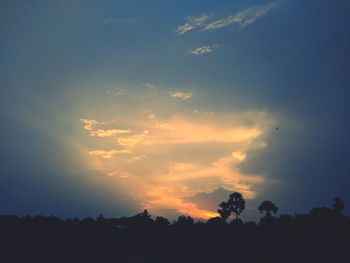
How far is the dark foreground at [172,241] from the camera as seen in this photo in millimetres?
49469

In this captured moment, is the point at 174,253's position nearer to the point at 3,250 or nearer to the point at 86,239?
the point at 86,239

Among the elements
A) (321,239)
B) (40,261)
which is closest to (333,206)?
(321,239)

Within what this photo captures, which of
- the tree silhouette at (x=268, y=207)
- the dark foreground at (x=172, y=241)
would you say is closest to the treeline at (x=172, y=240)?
the dark foreground at (x=172, y=241)

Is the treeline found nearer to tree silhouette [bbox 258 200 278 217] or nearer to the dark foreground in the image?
the dark foreground

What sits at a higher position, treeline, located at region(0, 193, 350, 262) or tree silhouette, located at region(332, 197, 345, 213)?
tree silhouette, located at region(332, 197, 345, 213)

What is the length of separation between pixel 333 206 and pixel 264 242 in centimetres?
3850

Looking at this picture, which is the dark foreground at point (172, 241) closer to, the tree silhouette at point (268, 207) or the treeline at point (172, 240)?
the treeline at point (172, 240)

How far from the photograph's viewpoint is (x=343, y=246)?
57.6 m

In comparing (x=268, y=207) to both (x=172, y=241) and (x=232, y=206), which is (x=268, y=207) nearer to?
(x=232, y=206)

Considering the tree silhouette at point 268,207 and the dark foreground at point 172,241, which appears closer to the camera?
the dark foreground at point 172,241

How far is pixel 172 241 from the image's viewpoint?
56.5m

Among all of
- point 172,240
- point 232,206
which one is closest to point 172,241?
point 172,240

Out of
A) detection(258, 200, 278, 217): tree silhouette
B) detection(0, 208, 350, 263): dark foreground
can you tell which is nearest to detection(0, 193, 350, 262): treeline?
detection(0, 208, 350, 263): dark foreground

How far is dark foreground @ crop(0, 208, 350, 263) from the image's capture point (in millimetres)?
49469
